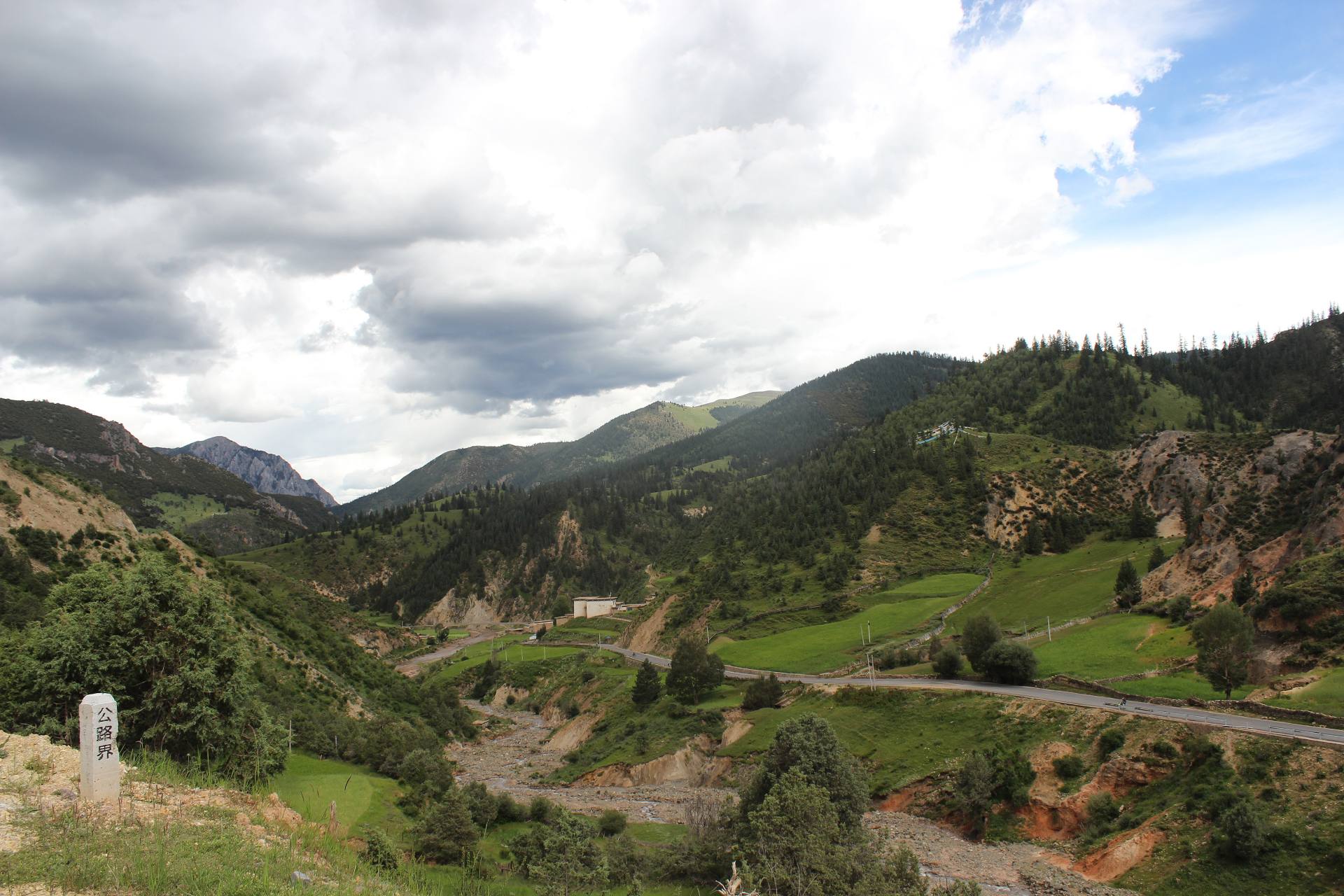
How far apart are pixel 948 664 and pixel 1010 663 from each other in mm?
6389

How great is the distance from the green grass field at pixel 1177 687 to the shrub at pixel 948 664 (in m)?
12.1

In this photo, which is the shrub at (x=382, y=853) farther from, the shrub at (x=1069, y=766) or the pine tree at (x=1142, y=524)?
the pine tree at (x=1142, y=524)

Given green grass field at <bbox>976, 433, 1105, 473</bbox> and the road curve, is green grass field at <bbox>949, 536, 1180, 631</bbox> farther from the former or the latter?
the road curve

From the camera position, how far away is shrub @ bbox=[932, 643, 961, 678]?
52.3 meters

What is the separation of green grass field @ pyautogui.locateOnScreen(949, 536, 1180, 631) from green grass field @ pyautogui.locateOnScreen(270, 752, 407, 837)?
178ft

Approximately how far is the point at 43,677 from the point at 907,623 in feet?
234

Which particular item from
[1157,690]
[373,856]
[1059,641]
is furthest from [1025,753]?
[373,856]

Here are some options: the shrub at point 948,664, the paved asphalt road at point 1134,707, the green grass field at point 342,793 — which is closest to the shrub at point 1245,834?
the paved asphalt road at point 1134,707

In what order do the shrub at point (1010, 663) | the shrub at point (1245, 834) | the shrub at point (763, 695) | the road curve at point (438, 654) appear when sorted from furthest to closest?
1. the road curve at point (438, 654)
2. the shrub at point (763, 695)
3. the shrub at point (1010, 663)
4. the shrub at point (1245, 834)

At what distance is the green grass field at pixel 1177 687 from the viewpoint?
121ft

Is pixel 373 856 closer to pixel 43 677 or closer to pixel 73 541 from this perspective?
pixel 43 677

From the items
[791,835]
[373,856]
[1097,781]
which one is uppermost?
[373,856]

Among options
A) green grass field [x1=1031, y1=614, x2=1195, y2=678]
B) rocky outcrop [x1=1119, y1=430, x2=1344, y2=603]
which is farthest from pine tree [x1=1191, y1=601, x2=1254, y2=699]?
rocky outcrop [x1=1119, y1=430, x2=1344, y2=603]

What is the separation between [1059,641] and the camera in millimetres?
52969
